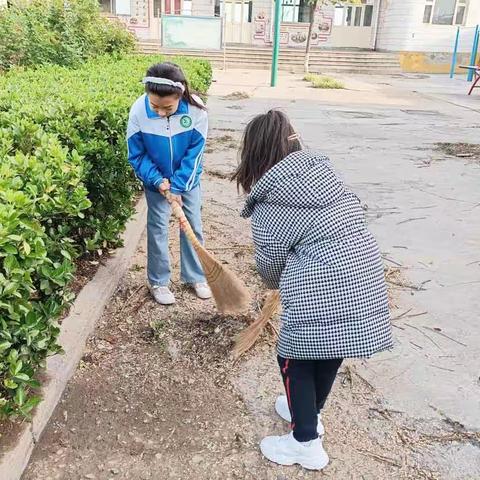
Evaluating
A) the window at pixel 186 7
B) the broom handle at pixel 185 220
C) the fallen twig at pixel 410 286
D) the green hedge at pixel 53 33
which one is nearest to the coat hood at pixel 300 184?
the broom handle at pixel 185 220

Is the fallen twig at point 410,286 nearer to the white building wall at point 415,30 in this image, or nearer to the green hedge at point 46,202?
the green hedge at point 46,202

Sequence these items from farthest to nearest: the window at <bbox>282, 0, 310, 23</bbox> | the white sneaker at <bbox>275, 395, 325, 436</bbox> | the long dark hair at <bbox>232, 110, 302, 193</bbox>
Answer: the window at <bbox>282, 0, 310, 23</bbox>, the white sneaker at <bbox>275, 395, 325, 436</bbox>, the long dark hair at <bbox>232, 110, 302, 193</bbox>

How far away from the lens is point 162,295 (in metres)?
3.39

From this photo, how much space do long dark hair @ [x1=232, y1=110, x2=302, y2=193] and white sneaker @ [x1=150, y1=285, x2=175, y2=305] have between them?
149 cm

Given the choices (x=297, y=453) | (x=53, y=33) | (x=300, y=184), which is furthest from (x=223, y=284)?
(x=53, y=33)

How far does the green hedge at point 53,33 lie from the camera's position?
768cm

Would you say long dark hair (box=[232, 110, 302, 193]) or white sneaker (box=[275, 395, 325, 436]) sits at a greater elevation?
long dark hair (box=[232, 110, 302, 193])

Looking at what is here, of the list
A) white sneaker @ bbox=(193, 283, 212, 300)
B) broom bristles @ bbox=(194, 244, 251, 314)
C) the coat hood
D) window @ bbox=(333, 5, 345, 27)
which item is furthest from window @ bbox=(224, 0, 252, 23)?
the coat hood

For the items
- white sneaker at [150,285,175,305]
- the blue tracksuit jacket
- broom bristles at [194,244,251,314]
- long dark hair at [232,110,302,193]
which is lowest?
white sneaker at [150,285,175,305]

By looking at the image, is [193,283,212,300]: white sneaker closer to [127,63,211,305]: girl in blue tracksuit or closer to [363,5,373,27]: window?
[127,63,211,305]: girl in blue tracksuit

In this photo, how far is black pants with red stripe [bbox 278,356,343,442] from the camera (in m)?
2.09

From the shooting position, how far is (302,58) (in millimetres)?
23547

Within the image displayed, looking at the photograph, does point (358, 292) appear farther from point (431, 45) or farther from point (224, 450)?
point (431, 45)

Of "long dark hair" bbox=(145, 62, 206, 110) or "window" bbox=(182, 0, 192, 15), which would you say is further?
"window" bbox=(182, 0, 192, 15)
